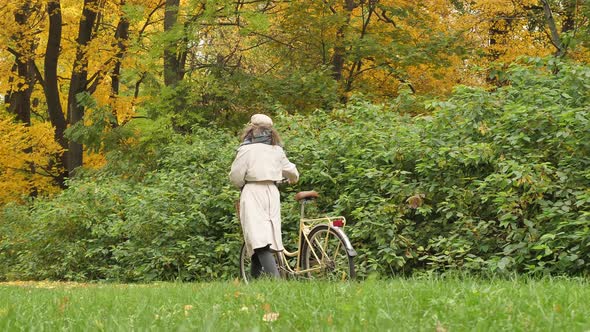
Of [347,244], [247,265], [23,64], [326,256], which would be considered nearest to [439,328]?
[347,244]

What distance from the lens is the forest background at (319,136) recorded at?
362 inches

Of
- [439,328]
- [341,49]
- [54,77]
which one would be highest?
[341,49]

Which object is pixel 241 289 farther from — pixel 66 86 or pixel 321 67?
pixel 66 86

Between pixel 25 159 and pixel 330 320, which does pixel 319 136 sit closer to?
pixel 330 320

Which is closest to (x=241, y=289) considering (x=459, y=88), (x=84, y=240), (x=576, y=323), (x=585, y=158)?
(x=576, y=323)

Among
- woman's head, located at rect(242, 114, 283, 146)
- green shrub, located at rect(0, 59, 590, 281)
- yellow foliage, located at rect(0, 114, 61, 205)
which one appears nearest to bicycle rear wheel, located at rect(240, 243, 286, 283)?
green shrub, located at rect(0, 59, 590, 281)

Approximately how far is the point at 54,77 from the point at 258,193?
56.4 feet

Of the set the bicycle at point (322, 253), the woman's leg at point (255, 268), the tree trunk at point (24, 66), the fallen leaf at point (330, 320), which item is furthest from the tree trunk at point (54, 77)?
the fallen leaf at point (330, 320)

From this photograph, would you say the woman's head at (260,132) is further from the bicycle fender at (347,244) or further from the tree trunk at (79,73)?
the tree trunk at (79,73)

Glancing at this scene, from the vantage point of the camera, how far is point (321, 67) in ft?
58.0

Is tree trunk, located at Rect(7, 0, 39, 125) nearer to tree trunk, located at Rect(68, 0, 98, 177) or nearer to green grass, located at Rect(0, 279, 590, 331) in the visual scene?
tree trunk, located at Rect(68, 0, 98, 177)

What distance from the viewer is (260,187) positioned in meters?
8.60

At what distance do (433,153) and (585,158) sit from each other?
6.39ft

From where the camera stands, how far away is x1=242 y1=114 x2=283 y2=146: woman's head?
8.62 metres
